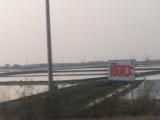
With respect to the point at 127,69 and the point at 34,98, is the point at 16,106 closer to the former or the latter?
the point at 34,98

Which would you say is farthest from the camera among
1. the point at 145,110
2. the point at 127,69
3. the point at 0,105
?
the point at 127,69

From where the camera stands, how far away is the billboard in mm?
18766

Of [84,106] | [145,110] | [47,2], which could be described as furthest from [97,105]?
[47,2]

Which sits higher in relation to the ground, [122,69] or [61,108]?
[122,69]

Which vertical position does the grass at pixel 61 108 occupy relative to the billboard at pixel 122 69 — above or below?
below

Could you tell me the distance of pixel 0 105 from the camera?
15.2 meters

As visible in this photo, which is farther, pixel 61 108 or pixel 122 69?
pixel 122 69

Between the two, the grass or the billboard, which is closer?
the grass

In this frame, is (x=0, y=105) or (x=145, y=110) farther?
(x=145, y=110)

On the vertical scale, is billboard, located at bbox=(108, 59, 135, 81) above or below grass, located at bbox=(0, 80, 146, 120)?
above

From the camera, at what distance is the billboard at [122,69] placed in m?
18.8

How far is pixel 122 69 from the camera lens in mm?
19078

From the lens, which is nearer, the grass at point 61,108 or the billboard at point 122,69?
the grass at point 61,108

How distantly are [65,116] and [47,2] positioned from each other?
4.25m
